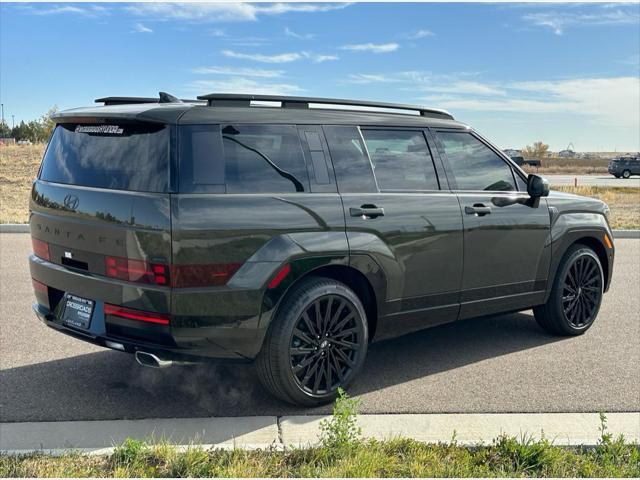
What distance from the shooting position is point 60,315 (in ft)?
14.6

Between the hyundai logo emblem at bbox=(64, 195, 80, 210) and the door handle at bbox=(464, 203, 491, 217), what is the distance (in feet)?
9.14

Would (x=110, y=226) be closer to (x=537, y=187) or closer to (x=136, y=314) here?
(x=136, y=314)

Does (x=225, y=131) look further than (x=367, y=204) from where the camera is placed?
No

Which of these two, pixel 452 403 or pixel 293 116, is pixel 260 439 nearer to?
pixel 452 403

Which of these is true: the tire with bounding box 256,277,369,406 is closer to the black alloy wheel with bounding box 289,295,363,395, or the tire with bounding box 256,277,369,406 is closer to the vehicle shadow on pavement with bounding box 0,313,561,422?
the black alloy wheel with bounding box 289,295,363,395

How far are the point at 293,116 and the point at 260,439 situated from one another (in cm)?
206

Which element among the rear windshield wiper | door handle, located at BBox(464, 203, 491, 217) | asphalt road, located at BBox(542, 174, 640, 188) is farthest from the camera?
asphalt road, located at BBox(542, 174, 640, 188)

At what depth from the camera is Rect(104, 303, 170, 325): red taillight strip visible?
392 cm

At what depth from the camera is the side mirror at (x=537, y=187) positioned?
5.60 m

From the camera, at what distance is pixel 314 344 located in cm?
436

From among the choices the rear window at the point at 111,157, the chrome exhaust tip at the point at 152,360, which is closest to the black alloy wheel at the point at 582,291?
the chrome exhaust tip at the point at 152,360

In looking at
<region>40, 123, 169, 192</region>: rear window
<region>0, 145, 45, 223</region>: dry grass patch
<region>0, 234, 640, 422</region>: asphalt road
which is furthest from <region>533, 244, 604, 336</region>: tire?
<region>0, 145, 45, 223</region>: dry grass patch

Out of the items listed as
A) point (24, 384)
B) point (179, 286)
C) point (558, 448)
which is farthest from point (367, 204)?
point (24, 384)

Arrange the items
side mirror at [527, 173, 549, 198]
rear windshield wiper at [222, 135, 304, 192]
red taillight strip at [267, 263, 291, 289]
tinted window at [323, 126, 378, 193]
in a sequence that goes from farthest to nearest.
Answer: side mirror at [527, 173, 549, 198] → tinted window at [323, 126, 378, 193] → rear windshield wiper at [222, 135, 304, 192] → red taillight strip at [267, 263, 291, 289]
